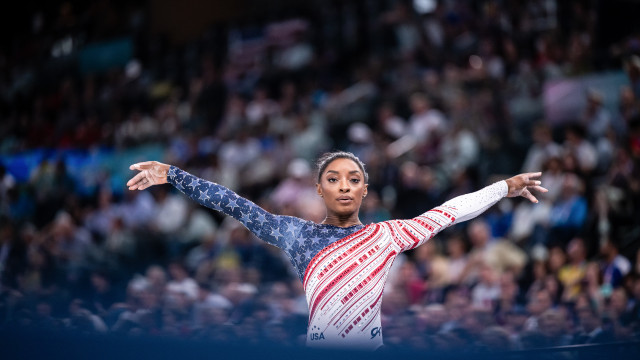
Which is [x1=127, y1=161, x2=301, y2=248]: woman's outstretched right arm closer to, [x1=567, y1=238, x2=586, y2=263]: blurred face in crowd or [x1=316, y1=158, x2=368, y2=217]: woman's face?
[x1=316, y1=158, x2=368, y2=217]: woman's face

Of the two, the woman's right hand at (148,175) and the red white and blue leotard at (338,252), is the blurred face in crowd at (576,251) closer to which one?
the red white and blue leotard at (338,252)

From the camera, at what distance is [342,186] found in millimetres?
4383

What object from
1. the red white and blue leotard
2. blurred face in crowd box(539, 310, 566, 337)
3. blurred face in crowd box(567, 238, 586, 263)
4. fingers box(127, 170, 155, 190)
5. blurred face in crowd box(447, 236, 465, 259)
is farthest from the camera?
blurred face in crowd box(447, 236, 465, 259)

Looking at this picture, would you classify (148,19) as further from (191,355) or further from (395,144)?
(191,355)

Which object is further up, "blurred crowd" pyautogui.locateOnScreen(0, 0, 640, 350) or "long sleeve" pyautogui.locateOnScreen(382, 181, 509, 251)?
"blurred crowd" pyautogui.locateOnScreen(0, 0, 640, 350)

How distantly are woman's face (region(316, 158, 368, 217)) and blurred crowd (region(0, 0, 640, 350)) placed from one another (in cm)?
194

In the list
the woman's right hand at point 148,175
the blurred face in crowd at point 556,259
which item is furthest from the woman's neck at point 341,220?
the blurred face in crowd at point 556,259

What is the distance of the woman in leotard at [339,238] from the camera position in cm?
421

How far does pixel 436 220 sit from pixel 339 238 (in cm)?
53

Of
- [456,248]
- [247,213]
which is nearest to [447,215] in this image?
[247,213]

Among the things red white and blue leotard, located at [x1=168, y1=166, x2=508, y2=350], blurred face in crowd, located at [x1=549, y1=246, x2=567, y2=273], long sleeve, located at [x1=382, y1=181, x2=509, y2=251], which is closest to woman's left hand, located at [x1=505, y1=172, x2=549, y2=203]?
long sleeve, located at [x1=382, y1=181, x2=509, y2=251]

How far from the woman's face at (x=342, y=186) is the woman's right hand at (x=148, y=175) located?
2.78ft

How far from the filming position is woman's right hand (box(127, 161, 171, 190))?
176 inches

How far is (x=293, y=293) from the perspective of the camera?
9281 millimetres
